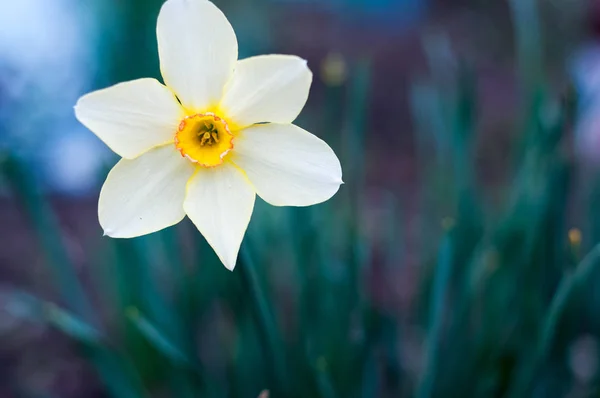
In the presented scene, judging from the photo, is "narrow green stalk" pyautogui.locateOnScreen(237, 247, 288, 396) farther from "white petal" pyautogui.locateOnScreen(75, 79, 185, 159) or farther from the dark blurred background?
"white petal" pyautogui.locateOnScreen(75, 79, 185, 159)

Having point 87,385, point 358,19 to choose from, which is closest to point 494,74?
point 358,19

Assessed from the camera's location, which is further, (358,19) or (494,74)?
(358,19)

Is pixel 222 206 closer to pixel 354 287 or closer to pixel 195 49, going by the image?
pixel 195 49

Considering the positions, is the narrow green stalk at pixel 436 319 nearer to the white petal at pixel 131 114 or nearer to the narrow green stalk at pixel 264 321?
the narrow green stalk at pixel 264 321

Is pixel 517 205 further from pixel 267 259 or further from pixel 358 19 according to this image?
pixel 358 19

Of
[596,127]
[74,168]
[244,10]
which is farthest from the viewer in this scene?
[244,10]

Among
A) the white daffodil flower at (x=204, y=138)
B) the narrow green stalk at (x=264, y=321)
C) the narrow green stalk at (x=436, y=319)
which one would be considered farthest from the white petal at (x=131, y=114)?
the narrow green stalk at (x=436, y=319)

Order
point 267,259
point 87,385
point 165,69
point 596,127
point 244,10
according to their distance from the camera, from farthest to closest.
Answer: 1. point 244,10
2. point 596,127
3. point 87,385
4. point 267,259
5. point 165,69

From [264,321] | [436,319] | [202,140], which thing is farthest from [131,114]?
[436,319]
